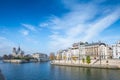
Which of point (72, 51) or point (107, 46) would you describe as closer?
point (107, 46)

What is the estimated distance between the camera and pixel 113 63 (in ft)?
201

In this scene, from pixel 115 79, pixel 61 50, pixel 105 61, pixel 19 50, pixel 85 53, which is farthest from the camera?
pixel 19 50

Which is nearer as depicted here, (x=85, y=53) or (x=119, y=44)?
Answer: (x=119, y=44)

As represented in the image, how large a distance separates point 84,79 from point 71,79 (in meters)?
2.43

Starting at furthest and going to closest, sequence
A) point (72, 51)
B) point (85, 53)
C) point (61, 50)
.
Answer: point (61, 50), point (72, 51), point (85, 53)

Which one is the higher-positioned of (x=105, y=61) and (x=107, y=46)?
(x=107, y=46)

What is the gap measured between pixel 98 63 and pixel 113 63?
7502mm

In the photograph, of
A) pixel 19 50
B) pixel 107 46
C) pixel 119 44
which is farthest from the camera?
pixel 19 50

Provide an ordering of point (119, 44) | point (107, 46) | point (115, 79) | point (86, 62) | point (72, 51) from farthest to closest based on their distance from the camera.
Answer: point (72, 51)
point (107, 46)
point (119, 44)
point (86, 62)
point (115, 79)

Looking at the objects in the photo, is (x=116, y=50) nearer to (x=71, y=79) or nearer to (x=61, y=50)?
(x=71, y=79)

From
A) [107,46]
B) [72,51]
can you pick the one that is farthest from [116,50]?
[72,51]

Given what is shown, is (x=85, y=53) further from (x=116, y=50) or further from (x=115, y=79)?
(x=115, y=79)

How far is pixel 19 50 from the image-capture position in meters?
191

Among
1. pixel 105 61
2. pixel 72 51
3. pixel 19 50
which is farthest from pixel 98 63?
pixel 19 50
